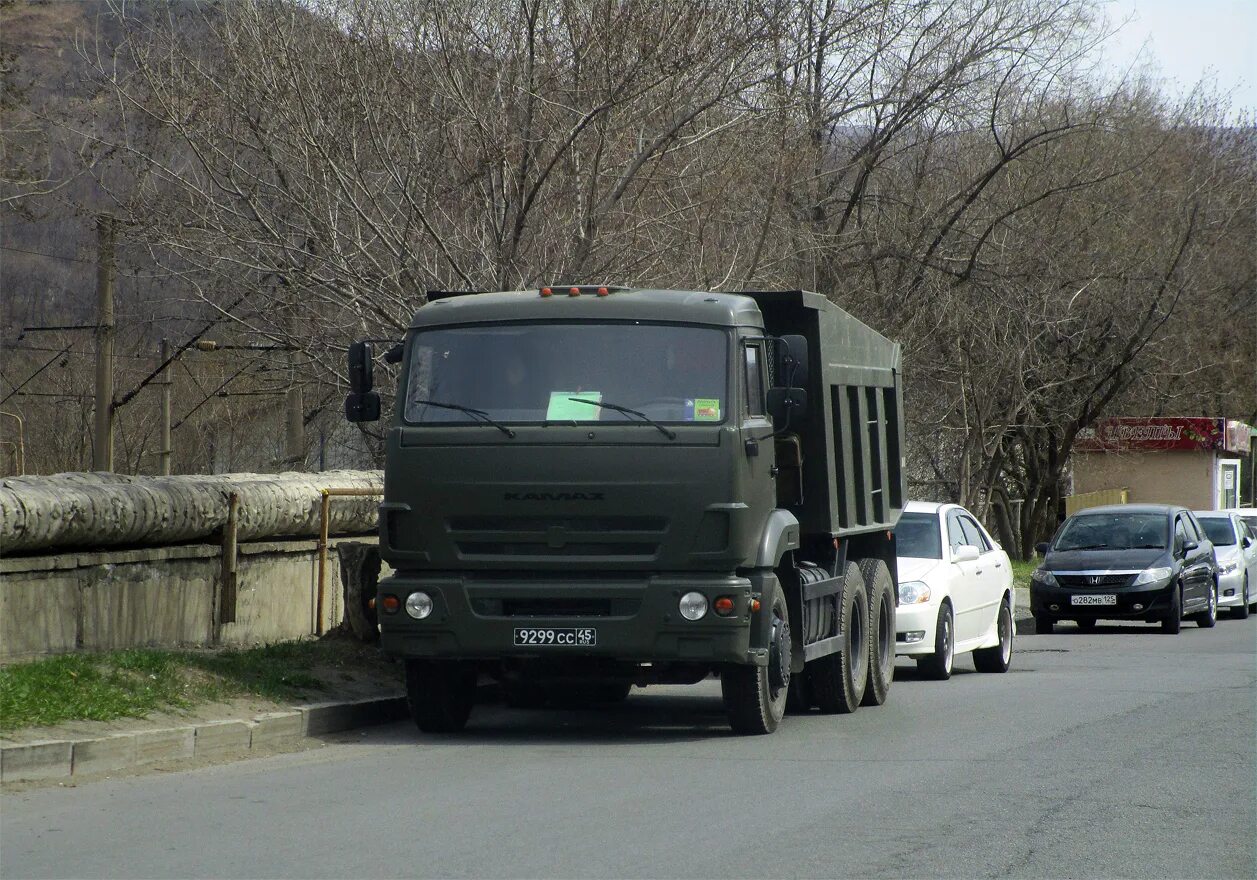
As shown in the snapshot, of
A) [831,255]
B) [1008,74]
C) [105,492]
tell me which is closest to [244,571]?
[105,492]

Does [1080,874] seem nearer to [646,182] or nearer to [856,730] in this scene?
[856,730]

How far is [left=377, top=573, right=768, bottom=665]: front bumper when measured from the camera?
9.73m

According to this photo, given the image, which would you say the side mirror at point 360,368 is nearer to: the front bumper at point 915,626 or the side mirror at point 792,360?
the side mirror at point 792,360

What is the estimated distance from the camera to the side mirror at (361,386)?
34.7 feet

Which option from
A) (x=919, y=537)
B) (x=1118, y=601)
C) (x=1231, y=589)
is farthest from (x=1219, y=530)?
(x=919, y=537)

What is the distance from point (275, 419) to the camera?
41.1m

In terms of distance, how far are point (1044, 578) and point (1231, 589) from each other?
610 centimetres

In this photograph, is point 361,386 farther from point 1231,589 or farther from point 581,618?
point 1231,589

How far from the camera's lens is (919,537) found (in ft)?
52.1

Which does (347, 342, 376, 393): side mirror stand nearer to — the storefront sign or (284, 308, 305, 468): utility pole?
(284, 308, 305, 468): utility pole

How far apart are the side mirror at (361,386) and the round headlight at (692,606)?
2433 mm

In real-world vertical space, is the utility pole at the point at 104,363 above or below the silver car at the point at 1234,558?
above

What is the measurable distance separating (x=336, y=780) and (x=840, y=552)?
4.81 metres

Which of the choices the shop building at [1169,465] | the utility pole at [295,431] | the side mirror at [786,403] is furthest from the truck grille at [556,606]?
the shop building at [1169,465]
